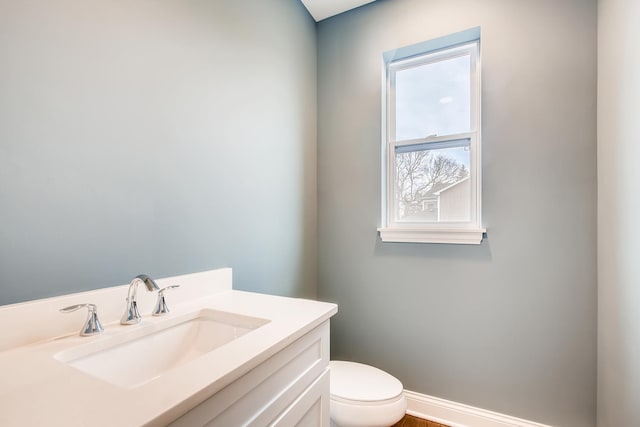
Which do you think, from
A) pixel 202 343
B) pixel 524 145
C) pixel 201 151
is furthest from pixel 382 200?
pixel 202 343

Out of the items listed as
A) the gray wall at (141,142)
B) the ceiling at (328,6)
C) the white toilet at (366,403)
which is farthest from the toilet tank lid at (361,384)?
the ceiling at (328,6)

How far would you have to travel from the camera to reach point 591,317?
1.41 meters

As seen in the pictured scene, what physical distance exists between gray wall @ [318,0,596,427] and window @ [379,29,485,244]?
0.08m

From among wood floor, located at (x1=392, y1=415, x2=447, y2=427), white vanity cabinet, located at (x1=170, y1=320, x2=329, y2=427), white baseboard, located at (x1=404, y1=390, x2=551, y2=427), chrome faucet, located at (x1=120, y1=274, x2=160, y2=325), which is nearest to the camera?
white vanity cabinet, located at (x1=170, y1=320, x2=329, y2=427)

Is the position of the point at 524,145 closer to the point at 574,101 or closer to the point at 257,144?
the point at 574,101

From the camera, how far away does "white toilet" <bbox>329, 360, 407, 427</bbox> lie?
128 centimetres

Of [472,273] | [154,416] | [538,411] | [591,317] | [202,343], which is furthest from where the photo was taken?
[472,273]

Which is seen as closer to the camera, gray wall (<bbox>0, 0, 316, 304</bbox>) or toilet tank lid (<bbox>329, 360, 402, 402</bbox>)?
gray wall (<bbox>0, 0, 316, 304</bbox>)

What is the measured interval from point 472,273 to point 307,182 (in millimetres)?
1124

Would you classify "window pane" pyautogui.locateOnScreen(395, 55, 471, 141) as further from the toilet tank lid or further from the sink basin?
the sink basin

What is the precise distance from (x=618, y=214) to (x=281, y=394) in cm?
144

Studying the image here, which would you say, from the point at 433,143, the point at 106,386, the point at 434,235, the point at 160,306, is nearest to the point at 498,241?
the point at 434,235

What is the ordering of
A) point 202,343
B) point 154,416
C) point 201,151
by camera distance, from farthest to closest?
point 201,151 → point 202,343 → point 154,416

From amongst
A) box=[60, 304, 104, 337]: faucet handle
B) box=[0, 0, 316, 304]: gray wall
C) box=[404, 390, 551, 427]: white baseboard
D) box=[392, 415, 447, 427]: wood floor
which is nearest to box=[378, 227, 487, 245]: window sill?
box=[0, 0, 316, 304]: gray wall
